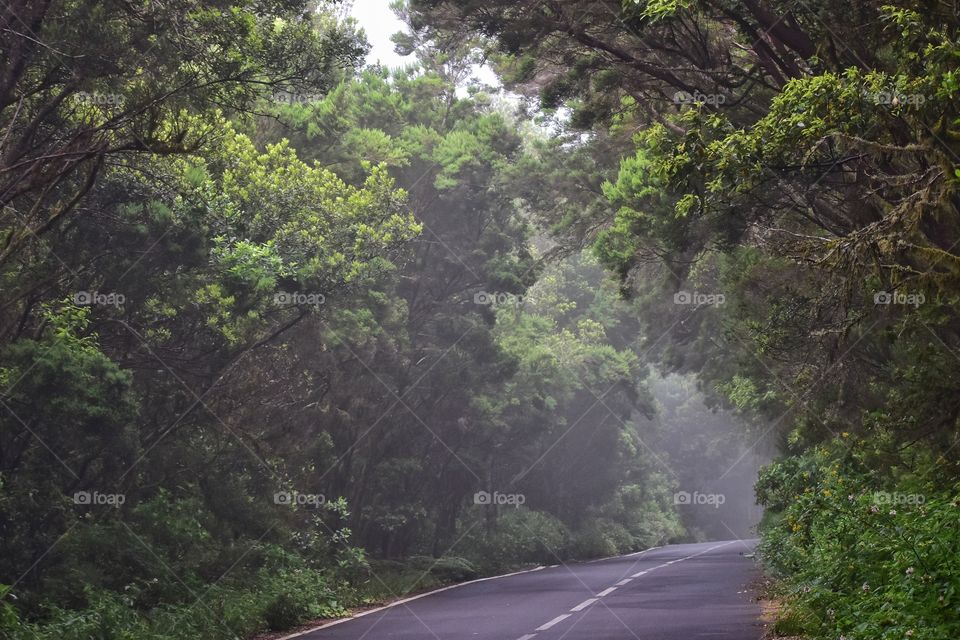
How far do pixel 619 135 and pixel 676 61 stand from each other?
15.4 feet

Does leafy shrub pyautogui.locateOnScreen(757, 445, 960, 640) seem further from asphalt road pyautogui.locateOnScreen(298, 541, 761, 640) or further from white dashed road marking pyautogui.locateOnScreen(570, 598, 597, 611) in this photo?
white dashed road marking pyautogui.locateOnScreen(570, 598, 597, 611)

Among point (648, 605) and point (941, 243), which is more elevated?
point (941, 243)

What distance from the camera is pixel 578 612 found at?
630 inches

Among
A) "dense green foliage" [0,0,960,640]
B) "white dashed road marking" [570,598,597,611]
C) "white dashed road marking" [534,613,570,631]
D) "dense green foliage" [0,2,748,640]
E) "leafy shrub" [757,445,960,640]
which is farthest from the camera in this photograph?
"white dashed road marking" [570,598,597,611]

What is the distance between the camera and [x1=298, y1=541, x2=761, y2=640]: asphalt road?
1325 cm

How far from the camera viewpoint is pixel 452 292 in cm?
3578

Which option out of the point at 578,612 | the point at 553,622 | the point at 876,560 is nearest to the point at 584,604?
the point at 578,612

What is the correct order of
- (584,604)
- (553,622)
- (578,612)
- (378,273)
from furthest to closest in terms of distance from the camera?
(378,273), (584,604), (578,612), (553,622)

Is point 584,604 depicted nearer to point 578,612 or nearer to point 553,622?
point 578,612

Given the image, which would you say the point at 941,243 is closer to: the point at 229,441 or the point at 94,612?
the point at 94,612

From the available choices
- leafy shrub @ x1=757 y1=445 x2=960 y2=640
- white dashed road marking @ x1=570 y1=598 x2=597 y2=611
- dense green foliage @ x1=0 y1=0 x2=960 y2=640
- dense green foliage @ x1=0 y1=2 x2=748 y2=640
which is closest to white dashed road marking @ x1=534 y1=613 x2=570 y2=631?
white dashed road marking @ x1=570 y1=598 x2=597 y2=611

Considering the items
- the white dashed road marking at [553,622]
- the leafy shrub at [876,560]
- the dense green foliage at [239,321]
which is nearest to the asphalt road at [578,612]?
the white dashed road marking at [553,622]

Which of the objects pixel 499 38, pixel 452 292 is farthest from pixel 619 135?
pixel 452 292

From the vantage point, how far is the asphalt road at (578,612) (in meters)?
13.2
